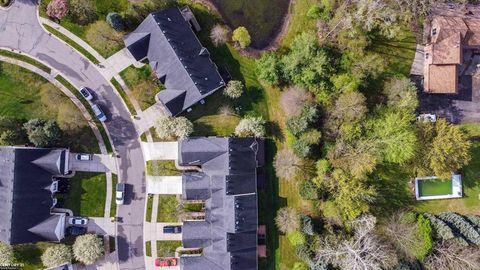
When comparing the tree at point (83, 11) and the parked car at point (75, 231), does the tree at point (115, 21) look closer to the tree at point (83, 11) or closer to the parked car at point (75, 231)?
the tree at point (83, 11)

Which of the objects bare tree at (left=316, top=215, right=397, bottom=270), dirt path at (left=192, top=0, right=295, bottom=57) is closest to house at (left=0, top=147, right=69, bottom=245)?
dirt path at (left=192, top=0, right=295, bottom=57)

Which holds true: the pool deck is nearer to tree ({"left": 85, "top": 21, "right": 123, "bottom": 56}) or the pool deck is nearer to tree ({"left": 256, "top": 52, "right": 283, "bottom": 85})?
tree ({"left": 256, "top": 52, "right": 283, "bottom": 85})

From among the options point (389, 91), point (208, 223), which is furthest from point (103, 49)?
point (389, 91)

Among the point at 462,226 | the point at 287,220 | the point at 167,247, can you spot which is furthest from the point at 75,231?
the point at 462,226

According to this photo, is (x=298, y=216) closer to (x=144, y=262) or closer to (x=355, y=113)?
(x=355, y=113)

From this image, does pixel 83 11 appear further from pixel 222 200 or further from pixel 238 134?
pixel 222 200

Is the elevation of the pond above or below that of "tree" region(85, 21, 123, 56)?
above
